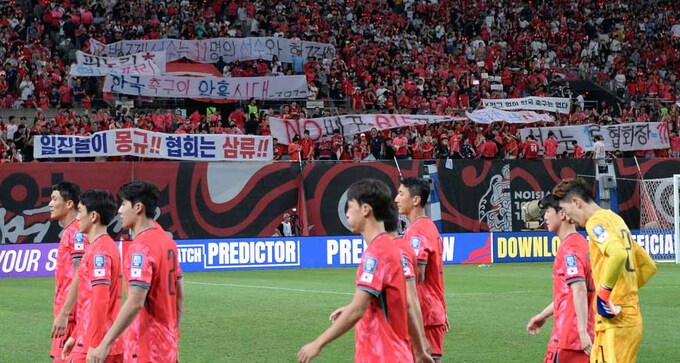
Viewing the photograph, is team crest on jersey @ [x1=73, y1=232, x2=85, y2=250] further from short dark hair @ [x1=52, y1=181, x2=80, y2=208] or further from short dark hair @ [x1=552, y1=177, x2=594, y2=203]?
short dark hair @ [x1=552, y1=177, x2=594, y2=203]

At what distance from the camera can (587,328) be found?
8531 millimetres

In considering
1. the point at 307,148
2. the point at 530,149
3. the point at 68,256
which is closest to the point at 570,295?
the point at 68,256

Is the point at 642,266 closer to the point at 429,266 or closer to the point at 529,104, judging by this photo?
the point at 429,266

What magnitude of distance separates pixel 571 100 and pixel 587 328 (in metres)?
34.1

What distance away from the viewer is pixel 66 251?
947cm

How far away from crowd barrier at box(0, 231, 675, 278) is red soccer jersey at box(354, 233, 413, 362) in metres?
21.4

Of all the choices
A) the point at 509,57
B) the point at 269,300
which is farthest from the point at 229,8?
the point at 269,300

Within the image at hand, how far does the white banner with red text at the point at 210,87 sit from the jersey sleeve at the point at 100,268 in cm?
2683

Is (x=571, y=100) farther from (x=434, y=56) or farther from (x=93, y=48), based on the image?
(x=93, y=48)

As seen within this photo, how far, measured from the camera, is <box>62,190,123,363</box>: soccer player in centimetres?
816

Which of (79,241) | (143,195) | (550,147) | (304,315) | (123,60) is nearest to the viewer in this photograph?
(143,195)

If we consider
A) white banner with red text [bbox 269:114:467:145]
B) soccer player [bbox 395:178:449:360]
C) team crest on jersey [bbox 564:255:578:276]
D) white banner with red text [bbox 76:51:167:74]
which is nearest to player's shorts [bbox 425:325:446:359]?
soccer player [bbox 395:178:449:360]

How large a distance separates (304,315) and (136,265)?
10834 mm

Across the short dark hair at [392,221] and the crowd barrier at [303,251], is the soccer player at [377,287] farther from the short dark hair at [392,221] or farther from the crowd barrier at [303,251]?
the crowd barrier at [303,251]
